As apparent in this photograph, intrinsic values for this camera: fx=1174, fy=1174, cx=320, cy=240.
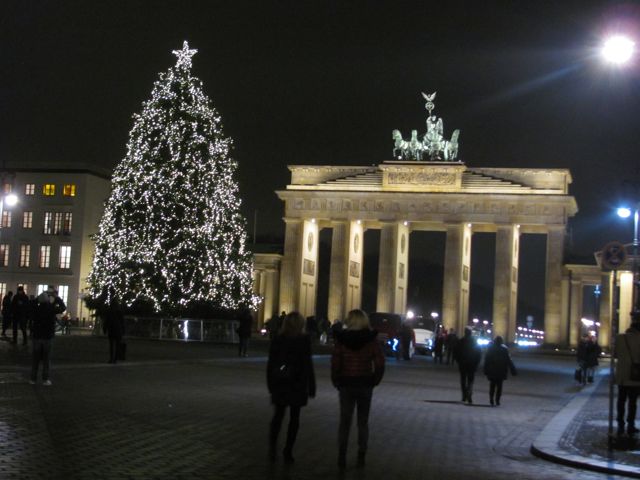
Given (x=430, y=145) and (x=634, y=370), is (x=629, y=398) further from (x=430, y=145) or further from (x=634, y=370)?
(x=430, y=145)

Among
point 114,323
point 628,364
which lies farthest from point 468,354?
point 114,323

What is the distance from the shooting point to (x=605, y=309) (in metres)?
97.2

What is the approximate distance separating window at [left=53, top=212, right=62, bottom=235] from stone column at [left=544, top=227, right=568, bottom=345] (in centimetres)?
4308

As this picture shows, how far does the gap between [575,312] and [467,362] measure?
73.9m

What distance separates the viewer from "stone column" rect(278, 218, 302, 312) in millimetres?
102875

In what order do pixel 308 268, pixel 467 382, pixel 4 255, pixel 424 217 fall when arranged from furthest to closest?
pixel 4 255
pixel 308 268
pixel 424 217
pixel 467 382

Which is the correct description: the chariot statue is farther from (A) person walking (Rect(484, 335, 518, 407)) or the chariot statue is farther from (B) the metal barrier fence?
(A) person walking (Rect(484, 335, 518, 407))

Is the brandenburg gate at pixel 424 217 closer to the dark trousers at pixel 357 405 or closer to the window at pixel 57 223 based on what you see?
the window at pixel 57 223

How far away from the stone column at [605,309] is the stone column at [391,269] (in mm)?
17203

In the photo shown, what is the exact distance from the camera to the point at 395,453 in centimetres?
1695

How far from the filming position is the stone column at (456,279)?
9831cm

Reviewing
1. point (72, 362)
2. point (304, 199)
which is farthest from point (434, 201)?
point (72, 362)

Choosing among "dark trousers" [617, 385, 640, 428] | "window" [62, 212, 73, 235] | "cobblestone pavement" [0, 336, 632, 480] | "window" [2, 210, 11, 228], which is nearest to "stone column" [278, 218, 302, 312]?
"window" [62, 212, 73, 235]

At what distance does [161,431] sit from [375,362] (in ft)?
13.7
